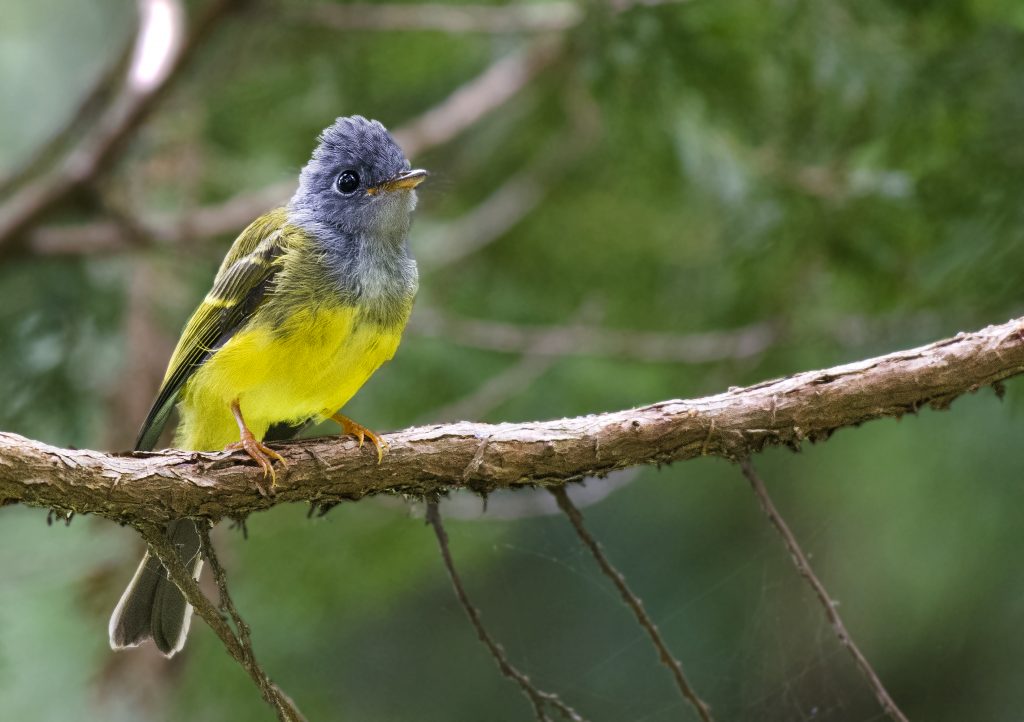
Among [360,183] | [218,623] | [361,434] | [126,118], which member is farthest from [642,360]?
[218,623]

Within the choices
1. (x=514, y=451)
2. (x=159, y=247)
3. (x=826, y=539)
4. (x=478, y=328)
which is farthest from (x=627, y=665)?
(x=159, y=247)

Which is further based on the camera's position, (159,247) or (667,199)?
(667,199)

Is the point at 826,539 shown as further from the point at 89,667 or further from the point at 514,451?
the point at 89,667

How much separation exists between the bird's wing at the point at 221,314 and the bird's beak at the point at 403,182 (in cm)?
30

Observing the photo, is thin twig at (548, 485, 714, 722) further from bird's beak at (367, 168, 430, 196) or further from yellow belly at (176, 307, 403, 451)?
bird's beak at (367, 168, 430, 196)

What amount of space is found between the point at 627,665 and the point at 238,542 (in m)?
2.19

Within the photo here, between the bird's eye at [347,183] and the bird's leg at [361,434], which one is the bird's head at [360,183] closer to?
the bird's eye at [347,183]

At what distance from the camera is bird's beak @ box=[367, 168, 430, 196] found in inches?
137

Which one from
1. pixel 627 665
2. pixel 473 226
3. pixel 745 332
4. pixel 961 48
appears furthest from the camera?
pixel 473 226

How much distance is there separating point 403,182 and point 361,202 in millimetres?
143

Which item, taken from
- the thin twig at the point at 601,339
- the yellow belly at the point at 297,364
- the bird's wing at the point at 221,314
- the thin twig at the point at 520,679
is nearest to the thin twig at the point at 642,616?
the thin twig at the point at 520,679

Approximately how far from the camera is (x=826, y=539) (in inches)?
196

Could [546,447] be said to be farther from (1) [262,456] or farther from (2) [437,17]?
(2) [437,17]

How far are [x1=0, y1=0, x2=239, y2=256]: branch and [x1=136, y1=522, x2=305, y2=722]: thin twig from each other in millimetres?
2984
